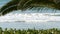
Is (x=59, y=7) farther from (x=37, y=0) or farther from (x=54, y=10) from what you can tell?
(x=37, y=0)

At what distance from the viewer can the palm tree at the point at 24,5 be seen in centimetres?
407

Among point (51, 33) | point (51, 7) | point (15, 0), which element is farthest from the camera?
point (51, 33)

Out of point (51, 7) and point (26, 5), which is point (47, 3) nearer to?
point (51, 7)

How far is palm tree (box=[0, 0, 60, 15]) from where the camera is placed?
407 centimetres

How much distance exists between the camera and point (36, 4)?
4148 mm

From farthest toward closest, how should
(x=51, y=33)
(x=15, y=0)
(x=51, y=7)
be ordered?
(x=51, y=33) < (x=51, y=7) < (x=15, y=0)

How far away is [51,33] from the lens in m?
5.68

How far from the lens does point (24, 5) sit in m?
4.05

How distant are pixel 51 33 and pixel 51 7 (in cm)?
151

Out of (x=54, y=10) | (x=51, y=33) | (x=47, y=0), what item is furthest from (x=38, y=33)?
(x=47, y=0)

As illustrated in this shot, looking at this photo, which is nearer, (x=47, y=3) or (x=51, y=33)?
(x=47, y=3)

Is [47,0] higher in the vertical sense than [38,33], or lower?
higher

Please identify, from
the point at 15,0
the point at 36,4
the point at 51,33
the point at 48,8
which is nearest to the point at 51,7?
the point at 48,8

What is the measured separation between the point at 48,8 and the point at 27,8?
465 mm
